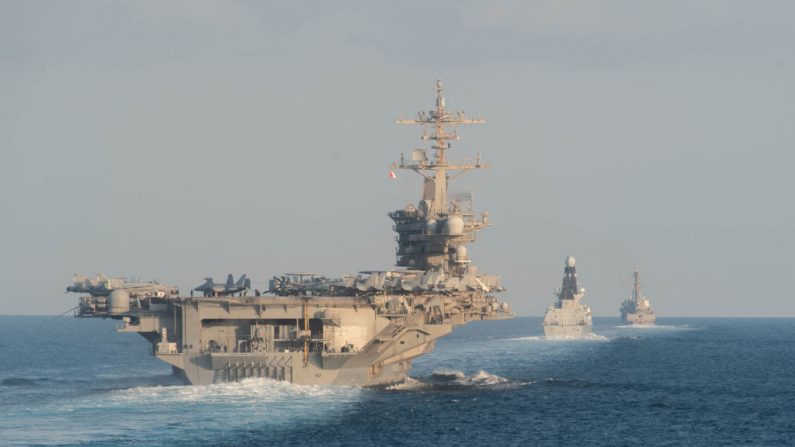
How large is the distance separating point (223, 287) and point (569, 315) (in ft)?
268

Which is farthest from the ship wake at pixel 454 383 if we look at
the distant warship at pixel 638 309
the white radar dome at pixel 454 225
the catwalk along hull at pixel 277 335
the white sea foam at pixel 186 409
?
the distant warship at pixel 638 309

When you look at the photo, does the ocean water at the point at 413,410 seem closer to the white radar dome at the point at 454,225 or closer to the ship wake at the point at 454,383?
the ship wake at the point at 454,383

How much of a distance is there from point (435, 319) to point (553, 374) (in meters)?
17.1

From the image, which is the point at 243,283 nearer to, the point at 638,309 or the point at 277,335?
the point at 277,335

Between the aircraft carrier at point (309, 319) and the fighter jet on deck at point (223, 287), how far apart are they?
0.06 meters

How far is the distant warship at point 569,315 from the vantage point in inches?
5103

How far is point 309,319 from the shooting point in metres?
48.4

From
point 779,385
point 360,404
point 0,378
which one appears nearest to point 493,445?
point 360,404

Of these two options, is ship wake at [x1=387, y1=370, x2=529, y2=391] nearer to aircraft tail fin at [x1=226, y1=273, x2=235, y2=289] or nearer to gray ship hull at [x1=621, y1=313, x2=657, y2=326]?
aircraft tail fin at [x1=226, y1=273, x2=235, y2=289]

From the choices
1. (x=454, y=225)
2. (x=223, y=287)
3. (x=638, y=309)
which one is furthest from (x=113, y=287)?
(x=638, y=309)

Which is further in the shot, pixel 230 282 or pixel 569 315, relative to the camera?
pixel 569 315

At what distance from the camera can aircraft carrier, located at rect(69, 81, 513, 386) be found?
47.4m

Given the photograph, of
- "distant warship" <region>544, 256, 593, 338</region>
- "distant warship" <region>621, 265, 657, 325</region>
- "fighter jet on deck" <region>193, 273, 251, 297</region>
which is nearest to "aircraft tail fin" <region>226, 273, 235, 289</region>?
"fighter jet on deck" <region>193, 273, 251, 297</region>

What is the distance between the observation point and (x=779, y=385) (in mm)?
60656
